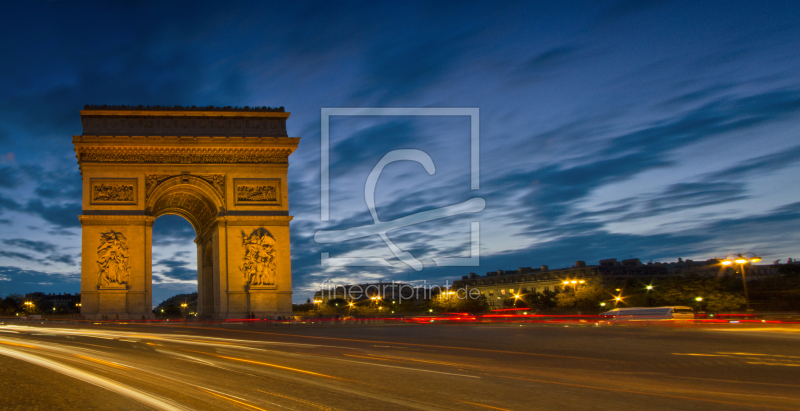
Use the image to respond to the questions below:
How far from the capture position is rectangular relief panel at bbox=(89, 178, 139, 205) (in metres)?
30.2

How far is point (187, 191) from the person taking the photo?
32812 millimetres

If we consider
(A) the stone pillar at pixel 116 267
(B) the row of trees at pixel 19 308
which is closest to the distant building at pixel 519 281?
(B) the row of trees at pixel 19 308

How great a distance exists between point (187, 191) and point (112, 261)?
528 cm

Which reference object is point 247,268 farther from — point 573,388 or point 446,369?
point 573,388

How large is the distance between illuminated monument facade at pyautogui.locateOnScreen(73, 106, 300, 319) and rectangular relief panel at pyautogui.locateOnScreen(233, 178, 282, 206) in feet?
0.17

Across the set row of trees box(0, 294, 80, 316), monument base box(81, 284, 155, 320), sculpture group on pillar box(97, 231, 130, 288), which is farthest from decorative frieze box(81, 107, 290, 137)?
row of trees box(0, 294, 80, 316)

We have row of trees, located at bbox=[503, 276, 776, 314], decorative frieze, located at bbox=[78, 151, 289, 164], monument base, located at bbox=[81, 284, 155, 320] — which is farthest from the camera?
row of trees, located at bbox=[503, 276, 776, 314]

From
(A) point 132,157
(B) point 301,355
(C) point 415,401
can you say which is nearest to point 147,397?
(C) point 415,401

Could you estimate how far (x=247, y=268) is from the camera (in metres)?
30.9

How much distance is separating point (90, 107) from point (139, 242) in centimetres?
703

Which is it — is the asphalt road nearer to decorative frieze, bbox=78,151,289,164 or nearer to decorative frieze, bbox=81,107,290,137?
decorative frieze, bbox=78,151,289,164

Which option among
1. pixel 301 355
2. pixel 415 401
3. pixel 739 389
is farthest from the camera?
pixel 301 355

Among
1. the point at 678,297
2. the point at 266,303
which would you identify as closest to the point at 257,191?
the point at 266,303

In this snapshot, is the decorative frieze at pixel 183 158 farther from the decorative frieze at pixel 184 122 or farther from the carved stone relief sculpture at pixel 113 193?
the carved stone relief sculpture at pixel 113 193
